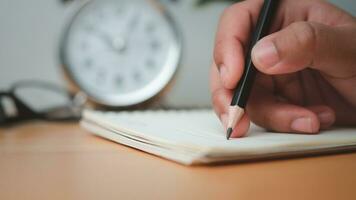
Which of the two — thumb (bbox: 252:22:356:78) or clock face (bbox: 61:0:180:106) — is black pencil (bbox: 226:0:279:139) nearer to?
thumb (bbox: 252:22:356:78)

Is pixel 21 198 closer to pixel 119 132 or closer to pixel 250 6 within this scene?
pixel 119 132

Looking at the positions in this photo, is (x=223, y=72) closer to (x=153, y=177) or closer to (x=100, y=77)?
(x=153, y=177)

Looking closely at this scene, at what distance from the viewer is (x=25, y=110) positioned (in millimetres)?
755

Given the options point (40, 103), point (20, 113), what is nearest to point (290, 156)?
point (20, 113)

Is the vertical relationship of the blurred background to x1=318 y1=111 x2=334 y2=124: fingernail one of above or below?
above

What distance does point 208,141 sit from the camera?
390 mm

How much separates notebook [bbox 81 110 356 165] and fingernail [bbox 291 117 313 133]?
2 cm

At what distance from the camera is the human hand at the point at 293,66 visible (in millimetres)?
441

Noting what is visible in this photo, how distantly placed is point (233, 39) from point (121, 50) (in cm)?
38

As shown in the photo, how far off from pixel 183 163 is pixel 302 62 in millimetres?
171

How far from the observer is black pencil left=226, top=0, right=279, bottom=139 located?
432 mm

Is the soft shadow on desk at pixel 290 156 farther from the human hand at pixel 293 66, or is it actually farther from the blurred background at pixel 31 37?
the blurred background at pixel 31 37

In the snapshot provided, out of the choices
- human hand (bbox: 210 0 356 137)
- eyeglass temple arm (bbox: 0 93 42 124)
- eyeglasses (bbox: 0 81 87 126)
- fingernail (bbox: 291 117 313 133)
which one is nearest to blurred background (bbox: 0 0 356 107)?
eyeglasses (bbox: 0 81 87 126)

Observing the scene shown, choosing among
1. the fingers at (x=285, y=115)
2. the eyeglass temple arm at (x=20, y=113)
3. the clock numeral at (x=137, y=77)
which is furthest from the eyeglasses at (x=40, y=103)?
the fingers at (x=285, y=115)
